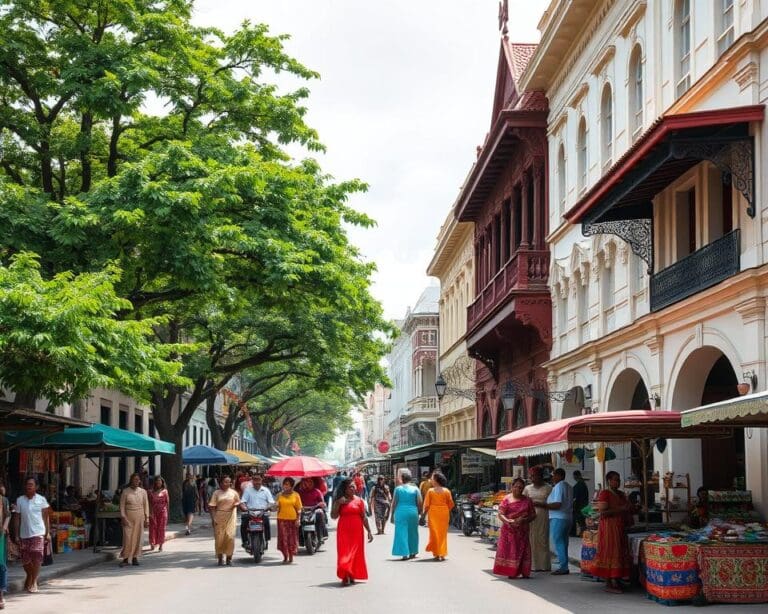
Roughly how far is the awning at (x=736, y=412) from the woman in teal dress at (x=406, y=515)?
7245 mm

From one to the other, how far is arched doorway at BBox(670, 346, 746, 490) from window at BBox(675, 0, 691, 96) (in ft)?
16.5

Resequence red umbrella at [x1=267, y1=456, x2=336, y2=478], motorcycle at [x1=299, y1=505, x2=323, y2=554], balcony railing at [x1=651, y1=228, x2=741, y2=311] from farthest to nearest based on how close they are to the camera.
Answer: red umbrella at [x1=267, y1=456, x2=336, y2=478]
motorcycle at [x1=299, y1=505, x2=323, y2=554]
balcony railing at [x1=651, y1=228, x2=741, y2=311]

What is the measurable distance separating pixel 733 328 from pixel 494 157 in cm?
2036

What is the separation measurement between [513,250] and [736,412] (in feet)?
84.8

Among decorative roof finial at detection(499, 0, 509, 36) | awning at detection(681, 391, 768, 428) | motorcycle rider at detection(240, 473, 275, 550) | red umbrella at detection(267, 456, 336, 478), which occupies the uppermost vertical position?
decorative roof finial at detection(499, 0, 509, 36)

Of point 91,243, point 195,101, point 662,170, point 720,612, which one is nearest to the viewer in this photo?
point 720,612

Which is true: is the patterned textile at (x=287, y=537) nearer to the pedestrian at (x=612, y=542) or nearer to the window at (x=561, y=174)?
the pedestrian at (x=612, y=542)

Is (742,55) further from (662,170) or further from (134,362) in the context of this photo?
(134,362)

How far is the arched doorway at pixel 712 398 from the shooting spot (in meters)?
22.1

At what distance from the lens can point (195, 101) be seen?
25.7 metres

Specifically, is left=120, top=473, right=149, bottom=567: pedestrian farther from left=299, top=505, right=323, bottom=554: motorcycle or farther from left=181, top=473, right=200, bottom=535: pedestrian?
left=181, top=473, right=200, bottom=535: pedestrian

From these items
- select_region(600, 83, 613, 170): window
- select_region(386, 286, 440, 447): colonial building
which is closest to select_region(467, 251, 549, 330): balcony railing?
select_region(600, 83, 613, 170): window

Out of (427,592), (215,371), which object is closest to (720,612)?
(427,592)

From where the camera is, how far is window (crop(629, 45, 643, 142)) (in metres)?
25.2
